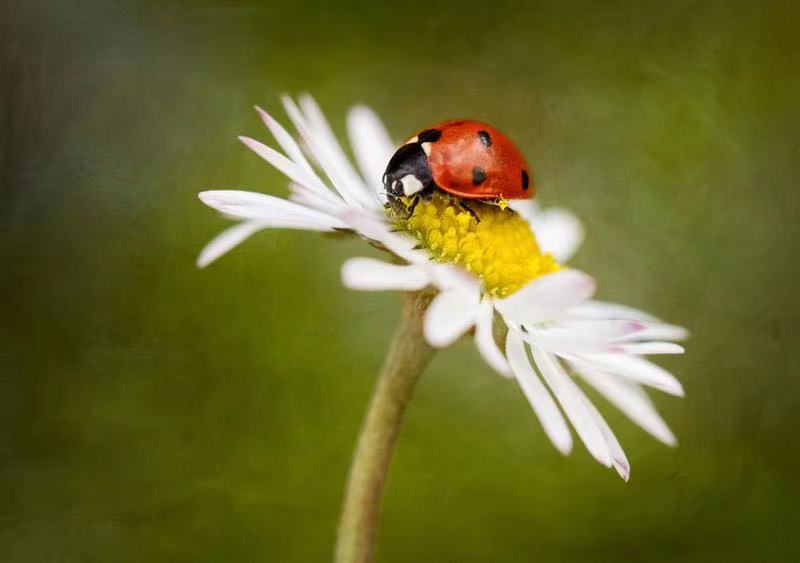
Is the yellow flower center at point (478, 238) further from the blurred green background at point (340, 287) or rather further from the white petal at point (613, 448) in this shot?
the blurred green background at point (340, 287)

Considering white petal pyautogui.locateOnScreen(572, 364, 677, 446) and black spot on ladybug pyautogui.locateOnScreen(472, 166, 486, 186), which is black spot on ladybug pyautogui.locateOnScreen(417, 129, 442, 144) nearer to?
black spot on ladybug pyautogui.locateOnScreen(472, 166, 486, 186)

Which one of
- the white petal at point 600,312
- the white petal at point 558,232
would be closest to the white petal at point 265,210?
the white petal at point 600,312

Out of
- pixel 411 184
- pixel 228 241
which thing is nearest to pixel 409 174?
pixel 411 184

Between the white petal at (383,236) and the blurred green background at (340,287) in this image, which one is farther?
the blurred green background at (340,287)

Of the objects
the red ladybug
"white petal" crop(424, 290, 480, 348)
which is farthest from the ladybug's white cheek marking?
"white petal" crop(424, 290, 480, 348)

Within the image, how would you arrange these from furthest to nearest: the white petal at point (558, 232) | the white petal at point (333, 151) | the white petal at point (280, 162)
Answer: the white petal at point (558, 232), the white petal at point (333, 151), the white petal at point (280, 162)

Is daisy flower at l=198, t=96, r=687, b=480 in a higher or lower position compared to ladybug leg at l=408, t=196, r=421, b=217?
lower

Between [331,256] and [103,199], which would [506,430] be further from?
[103,199]
